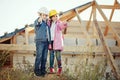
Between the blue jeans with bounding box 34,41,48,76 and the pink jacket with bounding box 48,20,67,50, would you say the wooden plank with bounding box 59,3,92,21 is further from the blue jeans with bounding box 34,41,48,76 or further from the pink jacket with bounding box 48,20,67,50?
the blue jeans with bounding box 34,41,48,76

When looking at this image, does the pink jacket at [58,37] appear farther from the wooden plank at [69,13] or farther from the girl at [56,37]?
the wooden plank at [69,13]

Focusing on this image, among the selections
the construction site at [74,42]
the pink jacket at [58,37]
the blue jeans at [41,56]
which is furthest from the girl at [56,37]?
the construction site at [74,42]

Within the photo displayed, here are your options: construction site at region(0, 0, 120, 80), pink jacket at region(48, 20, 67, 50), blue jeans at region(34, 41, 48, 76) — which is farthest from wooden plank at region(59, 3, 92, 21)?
blue jeans at region(34, 41, 48, 76)

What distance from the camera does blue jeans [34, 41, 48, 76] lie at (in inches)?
285

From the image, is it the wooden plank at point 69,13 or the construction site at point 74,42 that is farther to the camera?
the wooden plank at point 69,13

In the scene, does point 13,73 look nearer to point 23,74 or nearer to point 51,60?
point 23,74

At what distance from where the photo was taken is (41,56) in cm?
728

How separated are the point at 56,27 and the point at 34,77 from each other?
1193 mm

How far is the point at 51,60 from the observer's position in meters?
7.51

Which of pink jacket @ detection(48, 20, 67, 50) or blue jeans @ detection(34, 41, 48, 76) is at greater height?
pink jacket @ detection(48, 20, 67, 50)

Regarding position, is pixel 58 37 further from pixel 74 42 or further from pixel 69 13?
pixel 74 42

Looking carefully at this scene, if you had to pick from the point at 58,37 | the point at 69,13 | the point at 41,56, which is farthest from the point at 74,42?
the point at 41,56

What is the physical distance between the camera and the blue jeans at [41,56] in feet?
23.7

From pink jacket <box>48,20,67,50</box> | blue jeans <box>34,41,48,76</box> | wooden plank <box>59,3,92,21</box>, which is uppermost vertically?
wooden plank <box>59,3,92,21</box>
